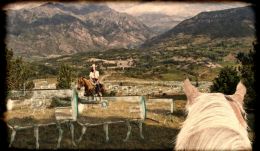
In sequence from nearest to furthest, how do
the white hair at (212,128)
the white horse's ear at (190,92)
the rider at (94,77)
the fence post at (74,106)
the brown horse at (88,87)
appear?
the white hair at (212,128), the white horse's ear at (190,92), the fence post at (74,106), the brown horse at (88,87), the rider at (94,77)

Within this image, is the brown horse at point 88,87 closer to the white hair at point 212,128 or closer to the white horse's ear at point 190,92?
the white horse's ear at point 190,92

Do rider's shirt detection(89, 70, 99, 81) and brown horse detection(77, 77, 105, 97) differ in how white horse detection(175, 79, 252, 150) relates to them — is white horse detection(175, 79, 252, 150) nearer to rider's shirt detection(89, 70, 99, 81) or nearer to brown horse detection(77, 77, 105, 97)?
brown horse detection(77, 77, 105, 97)

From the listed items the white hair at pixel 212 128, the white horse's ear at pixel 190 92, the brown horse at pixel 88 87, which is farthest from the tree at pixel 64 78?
the white hair at pixel 212 128

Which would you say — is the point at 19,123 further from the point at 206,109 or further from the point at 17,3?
the point at 206,109

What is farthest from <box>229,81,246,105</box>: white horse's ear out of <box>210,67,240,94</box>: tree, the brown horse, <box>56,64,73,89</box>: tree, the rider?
<box>56,64,73,89</box>: tree

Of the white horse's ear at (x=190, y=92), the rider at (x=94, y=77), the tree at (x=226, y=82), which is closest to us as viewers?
the white horse's ear at (x=190, y=92)

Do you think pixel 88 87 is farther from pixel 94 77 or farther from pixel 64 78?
pixel 64 78

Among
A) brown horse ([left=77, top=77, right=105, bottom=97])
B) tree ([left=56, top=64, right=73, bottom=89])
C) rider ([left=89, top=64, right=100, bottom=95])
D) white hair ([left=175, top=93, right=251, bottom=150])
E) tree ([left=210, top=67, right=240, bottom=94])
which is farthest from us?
tree ([left=56, top=64, right=73, bottom=89])
